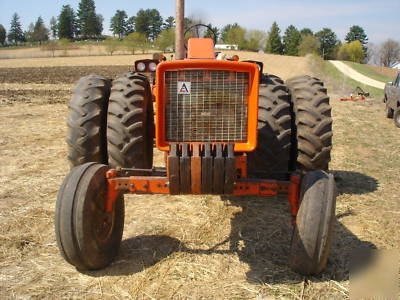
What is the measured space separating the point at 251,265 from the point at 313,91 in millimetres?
2114

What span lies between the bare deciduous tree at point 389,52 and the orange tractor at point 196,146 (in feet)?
357

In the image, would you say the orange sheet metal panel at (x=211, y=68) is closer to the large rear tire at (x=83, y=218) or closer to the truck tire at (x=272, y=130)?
the truck tire at (x=272, y=130)

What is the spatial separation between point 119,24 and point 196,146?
434ft

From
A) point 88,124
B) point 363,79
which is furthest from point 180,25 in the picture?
point 363,79

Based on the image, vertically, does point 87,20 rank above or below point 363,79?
above

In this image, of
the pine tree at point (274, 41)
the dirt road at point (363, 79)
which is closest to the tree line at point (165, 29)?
the pine tree at point (274, 41)

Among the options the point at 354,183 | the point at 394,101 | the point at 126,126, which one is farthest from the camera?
the point at 394,101

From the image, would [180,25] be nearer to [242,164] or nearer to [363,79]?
[242,164]

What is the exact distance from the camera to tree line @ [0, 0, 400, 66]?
93.2m

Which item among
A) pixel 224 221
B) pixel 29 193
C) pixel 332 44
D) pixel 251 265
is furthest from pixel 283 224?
pixel 332 44

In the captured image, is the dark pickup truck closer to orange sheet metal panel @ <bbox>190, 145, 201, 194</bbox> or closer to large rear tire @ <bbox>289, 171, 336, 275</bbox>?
large rear tire @ <bbox>289, 171, 336, 275</bbox>

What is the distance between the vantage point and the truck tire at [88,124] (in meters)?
4.20

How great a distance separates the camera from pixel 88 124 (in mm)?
4188

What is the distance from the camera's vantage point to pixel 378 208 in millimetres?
5035
